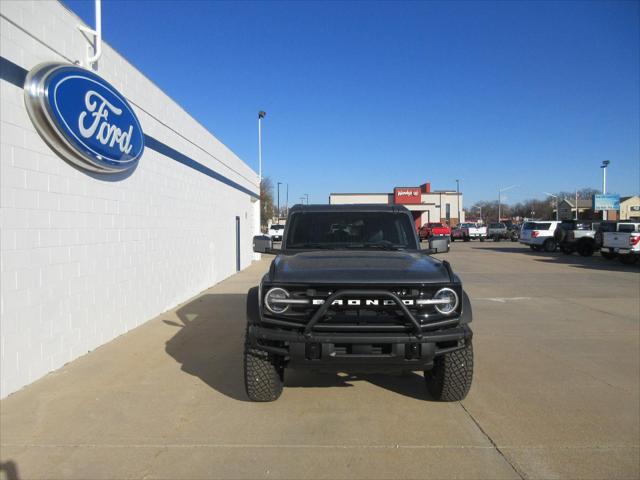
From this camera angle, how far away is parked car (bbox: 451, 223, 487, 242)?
42250 mm

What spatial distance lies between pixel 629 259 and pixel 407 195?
129 feet

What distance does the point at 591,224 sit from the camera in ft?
84.5

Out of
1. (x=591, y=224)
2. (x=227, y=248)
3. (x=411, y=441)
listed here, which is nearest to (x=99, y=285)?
(x=411, y=441)

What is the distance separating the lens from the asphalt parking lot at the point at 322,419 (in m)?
3.47

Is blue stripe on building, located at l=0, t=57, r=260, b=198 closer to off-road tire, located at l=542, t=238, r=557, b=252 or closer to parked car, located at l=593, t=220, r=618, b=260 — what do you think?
parked car, located at l=593, t=220, r=618, b=260

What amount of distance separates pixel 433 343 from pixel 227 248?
13.1 m

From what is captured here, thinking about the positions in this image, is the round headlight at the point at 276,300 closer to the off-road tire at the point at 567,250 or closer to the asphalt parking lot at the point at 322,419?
the asphalt parking lot at the point at 322,419

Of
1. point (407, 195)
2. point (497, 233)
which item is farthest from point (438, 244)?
point (407, 195)

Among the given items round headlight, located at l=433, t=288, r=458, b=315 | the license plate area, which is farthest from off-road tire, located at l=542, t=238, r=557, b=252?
the license plate area

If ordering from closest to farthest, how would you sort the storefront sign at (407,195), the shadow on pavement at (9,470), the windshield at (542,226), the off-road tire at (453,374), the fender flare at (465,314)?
the shadow on pavement at (9,470), the fender flare at (465,314), the off-road tire at (453,374), the windshield at (542,226), the storefront sign at (407,195)

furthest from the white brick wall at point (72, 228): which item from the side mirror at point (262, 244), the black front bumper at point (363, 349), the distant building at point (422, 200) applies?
the distant building at point (422, 200)

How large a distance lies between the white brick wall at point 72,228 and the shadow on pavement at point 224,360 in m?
1.00

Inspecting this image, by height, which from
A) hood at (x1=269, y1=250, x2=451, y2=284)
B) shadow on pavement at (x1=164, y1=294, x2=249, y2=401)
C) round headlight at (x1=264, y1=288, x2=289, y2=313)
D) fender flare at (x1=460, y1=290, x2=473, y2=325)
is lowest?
shadow on pavement at (x1=164, y1=294, x2=249, y2=401)

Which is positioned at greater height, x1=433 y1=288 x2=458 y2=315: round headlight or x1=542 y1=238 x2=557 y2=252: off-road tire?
x1=433 y1=288 x2=458 y2=315: round headlight
